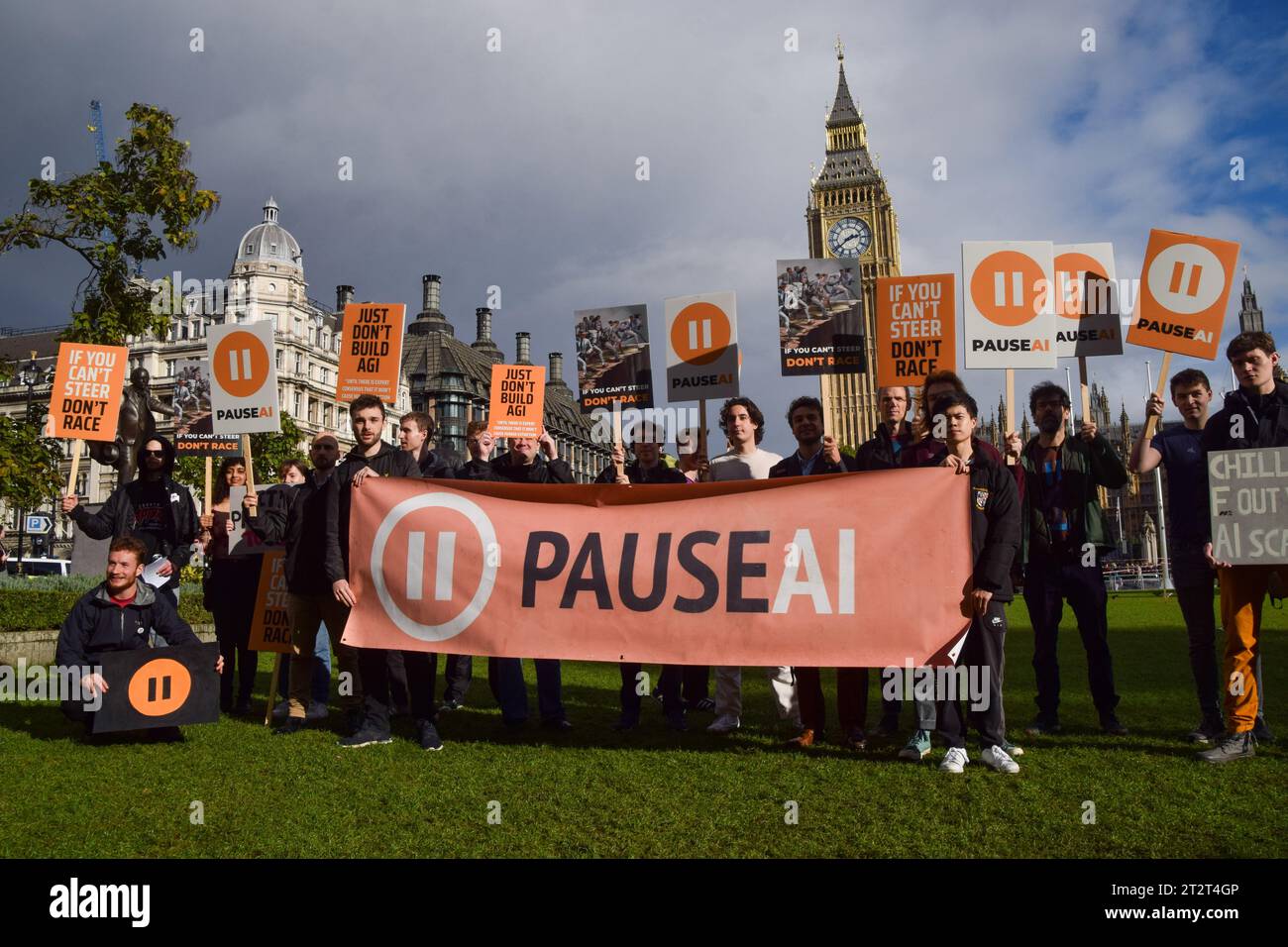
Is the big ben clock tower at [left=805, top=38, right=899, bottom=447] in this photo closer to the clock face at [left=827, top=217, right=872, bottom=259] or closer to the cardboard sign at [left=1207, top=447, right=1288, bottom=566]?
the clock face at [left=827, top=217, right=872, bottom=259]

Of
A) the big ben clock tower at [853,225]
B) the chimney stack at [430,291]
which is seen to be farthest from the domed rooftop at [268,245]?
the big ben clock tower at [853,225]

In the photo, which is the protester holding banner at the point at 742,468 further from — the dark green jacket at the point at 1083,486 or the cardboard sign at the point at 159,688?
the cardboard sign at the point at 159,688

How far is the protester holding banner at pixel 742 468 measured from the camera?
705 cm

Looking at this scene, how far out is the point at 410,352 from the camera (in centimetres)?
9081

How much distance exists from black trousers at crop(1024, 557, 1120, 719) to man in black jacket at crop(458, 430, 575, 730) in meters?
3.55

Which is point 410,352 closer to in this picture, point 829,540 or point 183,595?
point 183,595

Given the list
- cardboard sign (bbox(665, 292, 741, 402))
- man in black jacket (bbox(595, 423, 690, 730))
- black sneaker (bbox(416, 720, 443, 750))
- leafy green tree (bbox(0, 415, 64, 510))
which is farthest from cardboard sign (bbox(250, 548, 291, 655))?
leafy green tree (bbox(0, 415, 64, 510))

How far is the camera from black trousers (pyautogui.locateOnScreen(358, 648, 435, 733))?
6.61 m

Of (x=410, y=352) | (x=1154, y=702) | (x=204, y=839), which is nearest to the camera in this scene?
(x=204, y=839)

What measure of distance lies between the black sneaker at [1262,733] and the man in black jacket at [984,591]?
1858 millimetres

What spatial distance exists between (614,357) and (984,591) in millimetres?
5198
